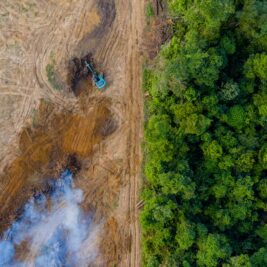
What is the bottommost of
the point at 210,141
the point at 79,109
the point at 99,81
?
the point at 210,141

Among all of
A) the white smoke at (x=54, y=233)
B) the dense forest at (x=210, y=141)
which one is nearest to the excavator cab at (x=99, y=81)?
the dense forest at (x=210, y=141)

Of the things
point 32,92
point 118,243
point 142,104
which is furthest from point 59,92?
point 118,243

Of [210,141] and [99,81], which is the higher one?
[99,81]

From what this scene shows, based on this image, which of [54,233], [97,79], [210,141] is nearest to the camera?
[210,141]

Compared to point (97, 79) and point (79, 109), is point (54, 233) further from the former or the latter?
point (97, 79)

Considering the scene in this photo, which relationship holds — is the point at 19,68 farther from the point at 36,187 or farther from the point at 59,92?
the point at 36,187

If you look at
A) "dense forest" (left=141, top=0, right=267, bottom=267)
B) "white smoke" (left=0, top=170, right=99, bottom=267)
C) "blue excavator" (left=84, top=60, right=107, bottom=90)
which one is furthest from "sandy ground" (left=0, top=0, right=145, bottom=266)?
"dense forest" (left=141, top=0, right=267, bottom=267)

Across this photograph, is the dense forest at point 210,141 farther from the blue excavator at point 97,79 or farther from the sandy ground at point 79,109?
the blue excavator at point 97,79

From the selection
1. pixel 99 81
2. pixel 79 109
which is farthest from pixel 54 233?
pixel 99 81
